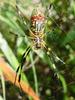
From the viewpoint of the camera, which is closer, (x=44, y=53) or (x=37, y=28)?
(x=37, y=28)

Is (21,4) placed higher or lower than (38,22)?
higher

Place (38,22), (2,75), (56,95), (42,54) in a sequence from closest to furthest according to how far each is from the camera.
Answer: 1. (38,22)
2. (2,75)
3. (42,54)
4. (56,95)

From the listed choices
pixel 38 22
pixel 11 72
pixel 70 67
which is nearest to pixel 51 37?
pixel 38 22

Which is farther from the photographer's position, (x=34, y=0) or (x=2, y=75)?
(x=34, y=0)

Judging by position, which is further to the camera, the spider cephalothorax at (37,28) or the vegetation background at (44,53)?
the vegetation background at (44,53)

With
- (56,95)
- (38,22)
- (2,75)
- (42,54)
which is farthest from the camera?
(56,95)

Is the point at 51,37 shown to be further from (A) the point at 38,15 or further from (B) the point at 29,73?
(B) the point at 29,73

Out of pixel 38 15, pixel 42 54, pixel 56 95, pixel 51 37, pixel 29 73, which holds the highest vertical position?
pixel 38 15

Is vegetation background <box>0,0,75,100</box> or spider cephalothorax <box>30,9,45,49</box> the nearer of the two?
spider cephalothorax <box>30,9,45,49</box>

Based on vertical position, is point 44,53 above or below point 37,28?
below

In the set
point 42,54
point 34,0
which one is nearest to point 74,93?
point 42,54
